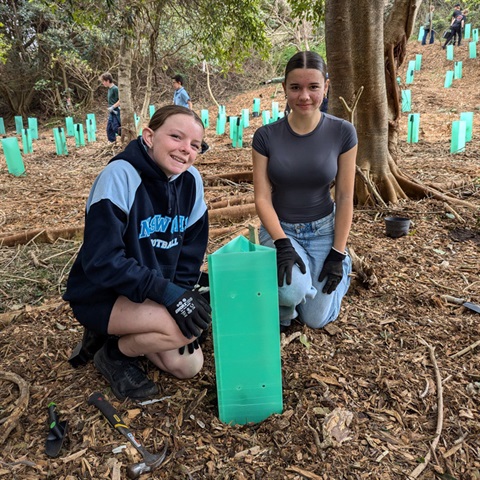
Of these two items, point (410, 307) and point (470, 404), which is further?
point (410, 307)

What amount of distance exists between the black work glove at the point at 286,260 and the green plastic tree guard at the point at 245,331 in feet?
1.59

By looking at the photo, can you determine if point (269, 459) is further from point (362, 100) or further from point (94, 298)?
point (362, 100)

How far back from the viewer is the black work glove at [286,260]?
2.03m

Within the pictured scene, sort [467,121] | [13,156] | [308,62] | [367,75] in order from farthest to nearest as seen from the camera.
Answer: [467,121]
[13,156]
[367,75]
[308,62]

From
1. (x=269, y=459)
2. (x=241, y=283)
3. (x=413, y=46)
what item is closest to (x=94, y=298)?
(x=241, y=283)

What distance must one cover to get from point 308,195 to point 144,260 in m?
0.99

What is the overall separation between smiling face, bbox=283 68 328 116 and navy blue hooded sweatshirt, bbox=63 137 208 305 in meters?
0.65

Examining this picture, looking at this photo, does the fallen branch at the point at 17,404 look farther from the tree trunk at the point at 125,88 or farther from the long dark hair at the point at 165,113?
the tree trunk at the point at 125,88

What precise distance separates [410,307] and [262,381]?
1.26 m

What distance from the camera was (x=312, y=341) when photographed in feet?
7.09

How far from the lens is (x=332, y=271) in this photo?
7.21 feet

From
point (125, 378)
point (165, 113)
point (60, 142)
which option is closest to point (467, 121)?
point (165, 113)

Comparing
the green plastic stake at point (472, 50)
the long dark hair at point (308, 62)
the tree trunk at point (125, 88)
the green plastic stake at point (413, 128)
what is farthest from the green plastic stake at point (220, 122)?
the green plastic stake at point (472, 50)

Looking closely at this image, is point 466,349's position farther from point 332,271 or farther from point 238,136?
point 238,136
